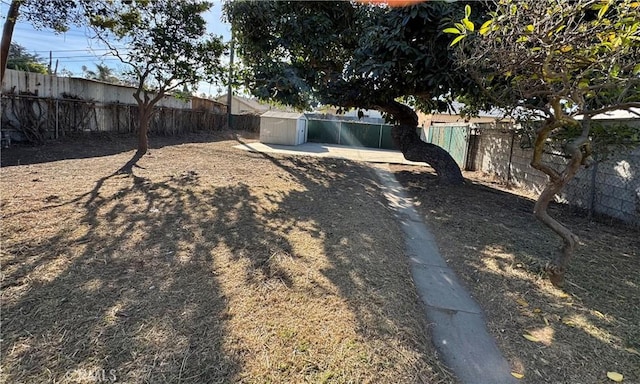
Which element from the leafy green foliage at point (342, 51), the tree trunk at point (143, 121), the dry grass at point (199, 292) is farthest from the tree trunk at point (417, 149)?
the tree trunk at point (143, 121)

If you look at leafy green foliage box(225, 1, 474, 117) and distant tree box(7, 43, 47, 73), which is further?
distant tree box(7, 43, 47, 73)

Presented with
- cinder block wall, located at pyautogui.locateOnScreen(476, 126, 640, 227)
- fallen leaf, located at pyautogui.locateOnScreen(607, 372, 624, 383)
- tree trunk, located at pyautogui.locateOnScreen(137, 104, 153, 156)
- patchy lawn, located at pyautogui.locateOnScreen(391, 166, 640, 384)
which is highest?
tree trunk, located at pyautogui.locateOnScreen(137, 104, 153, 156)

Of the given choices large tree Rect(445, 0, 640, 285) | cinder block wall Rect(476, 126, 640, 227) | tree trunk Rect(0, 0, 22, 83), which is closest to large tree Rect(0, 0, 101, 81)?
tree trunk Rect(0, 0, 22, 83)

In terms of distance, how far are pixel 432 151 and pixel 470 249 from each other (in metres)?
5.87

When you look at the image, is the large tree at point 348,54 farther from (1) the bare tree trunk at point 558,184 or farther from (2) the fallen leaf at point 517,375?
(2) the fallen leaf at point 517,375

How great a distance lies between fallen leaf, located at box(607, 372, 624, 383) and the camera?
6.82 ft

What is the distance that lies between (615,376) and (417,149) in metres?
8.21

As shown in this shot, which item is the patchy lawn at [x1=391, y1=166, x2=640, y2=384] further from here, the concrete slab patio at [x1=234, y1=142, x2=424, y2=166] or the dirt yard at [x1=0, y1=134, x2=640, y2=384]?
the concrete slab patio at [x1=234, y1=142, x2=424, y2=166]

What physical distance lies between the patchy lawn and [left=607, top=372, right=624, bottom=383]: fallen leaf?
0.02 meters

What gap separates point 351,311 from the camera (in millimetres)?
2496

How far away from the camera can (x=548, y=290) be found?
318 centimetres

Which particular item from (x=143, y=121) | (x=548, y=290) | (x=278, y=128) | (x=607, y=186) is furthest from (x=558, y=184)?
(x=278, y=128)

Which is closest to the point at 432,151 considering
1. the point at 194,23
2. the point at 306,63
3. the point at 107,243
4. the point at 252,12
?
the point at 306,63

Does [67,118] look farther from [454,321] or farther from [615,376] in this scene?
[615,376]
